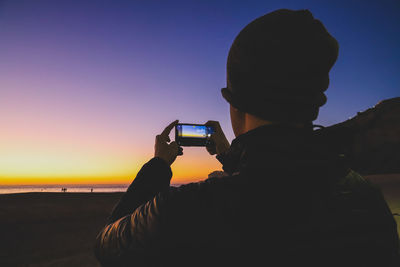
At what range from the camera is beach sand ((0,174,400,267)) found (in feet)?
21.5

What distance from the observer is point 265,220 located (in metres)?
0.68

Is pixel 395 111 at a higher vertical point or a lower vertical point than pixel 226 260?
higher

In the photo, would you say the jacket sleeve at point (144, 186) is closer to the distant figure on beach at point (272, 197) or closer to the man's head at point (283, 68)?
the distant figure on beach at point (272, 197)

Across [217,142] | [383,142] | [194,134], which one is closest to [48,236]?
[194,134]

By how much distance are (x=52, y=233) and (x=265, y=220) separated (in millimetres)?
12102

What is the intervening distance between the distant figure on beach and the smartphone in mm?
862

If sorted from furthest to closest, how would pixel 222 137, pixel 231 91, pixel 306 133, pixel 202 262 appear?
pixel 222 137 < pixel 231 91 < pixel 306 133 < pixel 202 262

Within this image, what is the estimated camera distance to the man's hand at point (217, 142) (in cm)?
162

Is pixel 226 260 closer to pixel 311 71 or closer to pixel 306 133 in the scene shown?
pixel 306 133

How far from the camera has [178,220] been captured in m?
0.68

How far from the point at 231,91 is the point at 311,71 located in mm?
337

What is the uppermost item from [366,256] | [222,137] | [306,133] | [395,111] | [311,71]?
[395,111]

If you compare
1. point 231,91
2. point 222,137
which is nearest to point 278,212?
point 231,91

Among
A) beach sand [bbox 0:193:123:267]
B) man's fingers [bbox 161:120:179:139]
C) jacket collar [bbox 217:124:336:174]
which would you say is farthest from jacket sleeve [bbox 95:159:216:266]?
beach sand [bbox 0:193:123:267]
